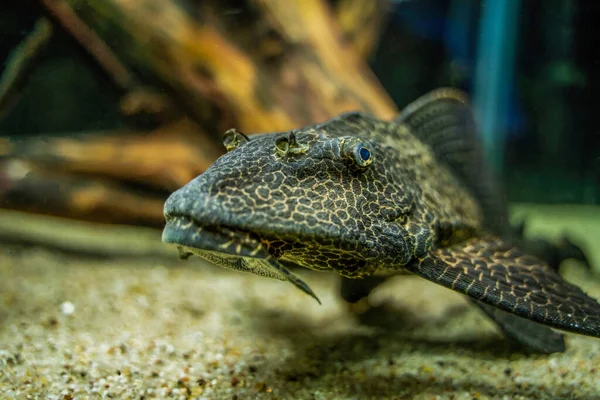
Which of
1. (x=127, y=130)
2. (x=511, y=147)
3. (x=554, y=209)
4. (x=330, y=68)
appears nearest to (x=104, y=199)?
(x=127, y=130)

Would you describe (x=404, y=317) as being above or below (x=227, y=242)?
below

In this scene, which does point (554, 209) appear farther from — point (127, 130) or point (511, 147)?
point (127, 130)

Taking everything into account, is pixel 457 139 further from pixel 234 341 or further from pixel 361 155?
pixel 234 341

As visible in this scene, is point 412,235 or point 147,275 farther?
point 147,275

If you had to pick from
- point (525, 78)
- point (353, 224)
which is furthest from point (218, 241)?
point (525, 78)

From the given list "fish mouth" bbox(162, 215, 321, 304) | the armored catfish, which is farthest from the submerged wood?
"fish mouth" bbox(162, 215, 321, 304)

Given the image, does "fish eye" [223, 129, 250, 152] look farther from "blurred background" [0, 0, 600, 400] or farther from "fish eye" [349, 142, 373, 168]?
"blurred background" [0, 0, 600, 400]

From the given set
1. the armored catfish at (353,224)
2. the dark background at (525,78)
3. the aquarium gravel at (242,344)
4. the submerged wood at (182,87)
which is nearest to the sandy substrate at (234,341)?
the aquarium gravel at (242,344)
